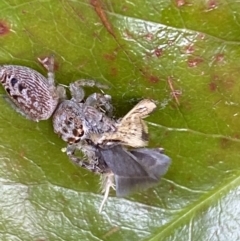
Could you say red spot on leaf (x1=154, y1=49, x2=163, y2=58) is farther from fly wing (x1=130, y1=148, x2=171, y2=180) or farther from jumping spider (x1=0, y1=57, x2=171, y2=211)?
fly wing (x1=130, y1=148, x2=171, y2=180)

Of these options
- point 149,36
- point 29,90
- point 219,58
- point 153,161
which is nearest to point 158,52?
point 149,36

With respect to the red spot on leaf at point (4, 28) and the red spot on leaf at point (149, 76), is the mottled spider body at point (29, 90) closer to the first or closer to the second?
the red spot on leaf at point (4, 28)

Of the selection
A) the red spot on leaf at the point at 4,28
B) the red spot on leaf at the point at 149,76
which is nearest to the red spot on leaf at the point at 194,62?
the red spot on leaf at the point at 149,76

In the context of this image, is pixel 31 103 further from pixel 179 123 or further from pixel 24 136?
pixel 179 123

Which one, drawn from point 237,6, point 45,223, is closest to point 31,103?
point 45,223

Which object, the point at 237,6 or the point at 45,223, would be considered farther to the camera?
the point at 45,223

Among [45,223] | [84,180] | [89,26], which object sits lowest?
[45,223]
